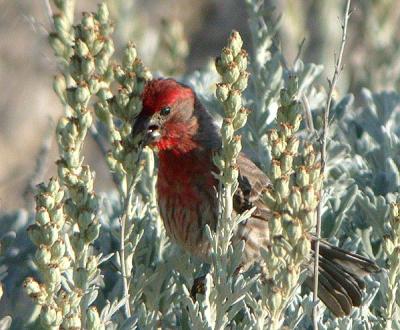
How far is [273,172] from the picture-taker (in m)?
3.38

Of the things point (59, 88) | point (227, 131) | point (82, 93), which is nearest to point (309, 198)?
point (227, 131)

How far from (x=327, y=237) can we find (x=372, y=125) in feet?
3.28

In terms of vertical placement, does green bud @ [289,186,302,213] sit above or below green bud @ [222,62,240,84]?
below

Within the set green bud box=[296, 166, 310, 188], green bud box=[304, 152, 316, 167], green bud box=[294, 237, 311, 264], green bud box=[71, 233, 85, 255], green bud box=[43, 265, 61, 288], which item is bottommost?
green bud box=[43, 265, 61, 288]

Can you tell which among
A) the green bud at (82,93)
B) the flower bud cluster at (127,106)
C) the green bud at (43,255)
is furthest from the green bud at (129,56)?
the green bud at (43,255)

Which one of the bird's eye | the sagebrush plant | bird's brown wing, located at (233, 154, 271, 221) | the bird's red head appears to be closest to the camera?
the sagebrush plant

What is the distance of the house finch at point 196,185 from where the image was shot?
5168mm

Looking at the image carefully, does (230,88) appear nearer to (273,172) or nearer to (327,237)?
(273,172)

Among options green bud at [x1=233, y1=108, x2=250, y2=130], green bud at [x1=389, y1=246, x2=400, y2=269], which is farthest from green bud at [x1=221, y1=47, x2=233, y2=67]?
green bud at [x1=389, y1=246, x2=400, y2=269]

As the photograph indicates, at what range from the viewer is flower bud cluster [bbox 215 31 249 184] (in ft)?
11.6

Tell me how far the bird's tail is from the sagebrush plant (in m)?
0.10

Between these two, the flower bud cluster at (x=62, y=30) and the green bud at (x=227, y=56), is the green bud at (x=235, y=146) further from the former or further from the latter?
the flower bud cluster at (x=62, y=30)

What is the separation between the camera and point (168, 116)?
222 inches

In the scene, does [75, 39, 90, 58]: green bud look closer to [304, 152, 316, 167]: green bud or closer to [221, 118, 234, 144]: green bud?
[221, 118, 234, 144]: green bud
